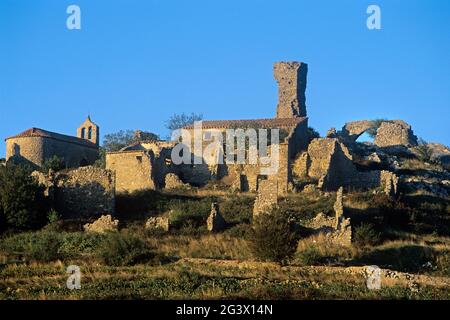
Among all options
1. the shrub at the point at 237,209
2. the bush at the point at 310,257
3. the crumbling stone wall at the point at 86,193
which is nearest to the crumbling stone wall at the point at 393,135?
the shrub at the point at 237,209

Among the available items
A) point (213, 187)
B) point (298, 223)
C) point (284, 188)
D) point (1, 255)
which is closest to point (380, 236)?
point (298, 223)

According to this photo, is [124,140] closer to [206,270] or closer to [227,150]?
[227,150]

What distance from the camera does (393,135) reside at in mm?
57469

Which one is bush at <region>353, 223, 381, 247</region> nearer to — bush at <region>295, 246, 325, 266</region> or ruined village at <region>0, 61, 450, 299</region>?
ruined village at <region>0, 61, 450, 299</region>

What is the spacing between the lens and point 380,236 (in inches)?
1314

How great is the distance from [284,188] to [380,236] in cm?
788

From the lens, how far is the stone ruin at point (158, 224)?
3425 centimetres

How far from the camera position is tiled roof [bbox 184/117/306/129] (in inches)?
2073

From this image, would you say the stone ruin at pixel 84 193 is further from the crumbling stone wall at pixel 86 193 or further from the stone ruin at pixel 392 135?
the stone ruin at pixel 392 135

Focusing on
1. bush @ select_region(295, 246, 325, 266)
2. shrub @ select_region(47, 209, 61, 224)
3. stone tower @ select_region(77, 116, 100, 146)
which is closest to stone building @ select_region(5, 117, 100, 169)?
stone tower @ select_region(77, 116, 100, 146)

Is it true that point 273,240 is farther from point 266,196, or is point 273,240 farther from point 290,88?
point 290,88

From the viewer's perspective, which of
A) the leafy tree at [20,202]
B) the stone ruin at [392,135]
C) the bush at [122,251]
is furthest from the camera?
the stone ruin at [392,135]

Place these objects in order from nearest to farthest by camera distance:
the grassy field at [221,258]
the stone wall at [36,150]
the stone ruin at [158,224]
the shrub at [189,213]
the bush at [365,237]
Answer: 1. the grassy field at [221,258]
2. the bush at [365,237]
3. the stone ruin at [158,224]
4. the shrub at [189,213]
5. the stone wall at [36,150]

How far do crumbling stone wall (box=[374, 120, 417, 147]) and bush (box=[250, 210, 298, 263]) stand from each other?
28983mm
